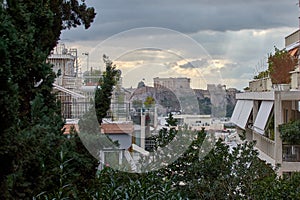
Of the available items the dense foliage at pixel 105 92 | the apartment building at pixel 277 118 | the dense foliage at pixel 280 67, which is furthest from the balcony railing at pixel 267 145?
the dense foliage at pixel 105 92

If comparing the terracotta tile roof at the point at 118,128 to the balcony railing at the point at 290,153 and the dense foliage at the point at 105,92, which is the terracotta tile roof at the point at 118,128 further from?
the balcony railing at the point at 290,153

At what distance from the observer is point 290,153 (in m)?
14.1

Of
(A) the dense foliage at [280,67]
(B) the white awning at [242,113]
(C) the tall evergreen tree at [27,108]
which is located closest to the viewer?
(C) the tall evergreen tree at [27,108]

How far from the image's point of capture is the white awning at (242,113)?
19.7m

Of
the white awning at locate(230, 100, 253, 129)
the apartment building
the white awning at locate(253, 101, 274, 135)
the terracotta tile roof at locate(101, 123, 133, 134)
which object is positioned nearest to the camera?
the terracotta tile roof at locate(101, 123, 133, 134)

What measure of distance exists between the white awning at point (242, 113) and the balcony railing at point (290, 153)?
475 centimetres

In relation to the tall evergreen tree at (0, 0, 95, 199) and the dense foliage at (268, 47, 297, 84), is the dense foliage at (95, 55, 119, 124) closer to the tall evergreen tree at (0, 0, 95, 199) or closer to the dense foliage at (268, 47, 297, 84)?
the tall evergreen tree at (0, 0, 95, 199)

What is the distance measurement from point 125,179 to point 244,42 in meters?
5.16

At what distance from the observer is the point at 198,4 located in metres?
6.32

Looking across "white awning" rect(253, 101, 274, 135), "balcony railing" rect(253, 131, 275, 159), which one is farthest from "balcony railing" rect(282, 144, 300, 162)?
"white awning" rect(253, 101, 274, 135)

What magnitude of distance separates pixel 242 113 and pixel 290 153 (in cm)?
706

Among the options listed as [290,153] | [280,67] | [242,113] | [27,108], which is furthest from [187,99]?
[242,113]

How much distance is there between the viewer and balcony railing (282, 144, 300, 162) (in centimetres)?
1404

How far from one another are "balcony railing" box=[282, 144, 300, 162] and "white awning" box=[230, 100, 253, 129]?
475cm
